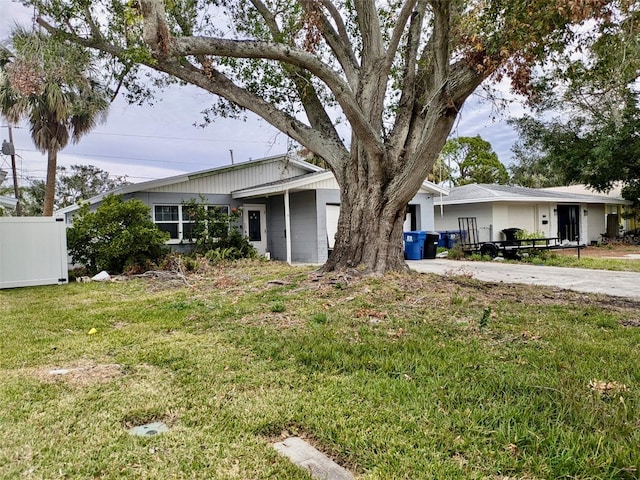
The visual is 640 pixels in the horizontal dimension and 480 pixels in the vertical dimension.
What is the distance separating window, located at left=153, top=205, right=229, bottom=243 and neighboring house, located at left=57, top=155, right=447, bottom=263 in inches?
1.2

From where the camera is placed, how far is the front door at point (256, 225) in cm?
1619

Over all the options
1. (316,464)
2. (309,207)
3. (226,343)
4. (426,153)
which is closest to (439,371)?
(316,464)

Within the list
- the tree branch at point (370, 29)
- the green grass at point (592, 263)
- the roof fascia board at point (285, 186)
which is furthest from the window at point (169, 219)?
the green grass at point (592, 263)

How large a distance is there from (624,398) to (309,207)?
12.5m

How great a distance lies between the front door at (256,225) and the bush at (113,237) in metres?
4.78

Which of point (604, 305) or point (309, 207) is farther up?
point (309, 207)

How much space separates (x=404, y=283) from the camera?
738cm

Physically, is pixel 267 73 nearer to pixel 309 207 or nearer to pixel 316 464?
pixel 309 207

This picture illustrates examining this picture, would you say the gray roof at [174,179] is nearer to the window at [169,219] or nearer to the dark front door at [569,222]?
the window at [169,219]

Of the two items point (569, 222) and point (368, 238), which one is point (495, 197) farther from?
point (368, 238)

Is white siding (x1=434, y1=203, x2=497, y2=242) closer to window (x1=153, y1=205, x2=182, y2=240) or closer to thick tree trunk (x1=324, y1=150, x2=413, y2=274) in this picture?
thick tree trunk (x1=324, y1=150, x2=413, y2=274)

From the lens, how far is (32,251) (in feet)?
32.7

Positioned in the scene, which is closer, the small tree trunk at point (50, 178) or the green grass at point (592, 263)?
the green grass at point (592, 263)

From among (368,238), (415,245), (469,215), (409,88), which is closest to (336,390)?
(368,238)
